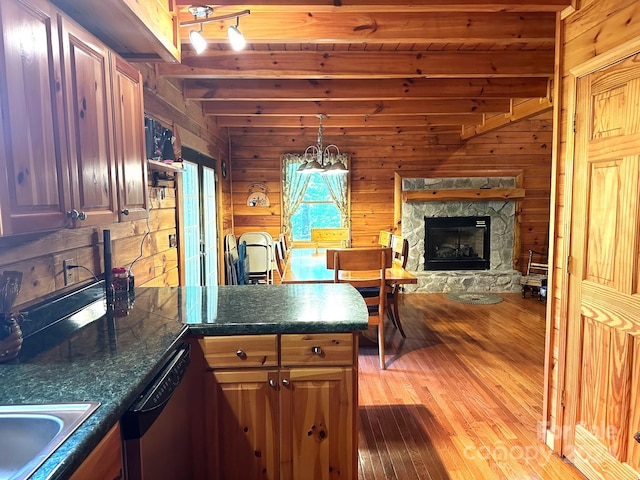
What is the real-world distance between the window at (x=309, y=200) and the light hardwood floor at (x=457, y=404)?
2.35m

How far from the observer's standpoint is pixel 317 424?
1788 millimetres


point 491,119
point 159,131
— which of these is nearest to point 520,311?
point 491,119

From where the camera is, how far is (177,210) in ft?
10.9

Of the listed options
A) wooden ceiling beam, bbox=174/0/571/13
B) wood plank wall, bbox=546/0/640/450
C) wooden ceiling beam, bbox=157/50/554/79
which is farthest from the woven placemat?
wooden ceiling beam, bbox=174/0/571/13

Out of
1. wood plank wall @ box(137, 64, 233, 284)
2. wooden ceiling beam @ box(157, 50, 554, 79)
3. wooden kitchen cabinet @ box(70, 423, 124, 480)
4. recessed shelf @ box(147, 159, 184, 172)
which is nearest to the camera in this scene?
wooden kitchen cabinet @ box(70, 423, 124, 480)

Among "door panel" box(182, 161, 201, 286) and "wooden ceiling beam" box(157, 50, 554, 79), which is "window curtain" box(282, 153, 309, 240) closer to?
"door panel" box(182, 161, 201, 286)

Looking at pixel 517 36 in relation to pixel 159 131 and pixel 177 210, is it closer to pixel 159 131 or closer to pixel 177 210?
pixel 159 131

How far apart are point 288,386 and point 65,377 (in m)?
0.85

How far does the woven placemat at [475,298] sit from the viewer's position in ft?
18.6

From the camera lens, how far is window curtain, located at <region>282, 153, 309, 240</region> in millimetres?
6242

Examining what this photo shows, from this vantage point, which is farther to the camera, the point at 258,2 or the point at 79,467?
the point at 258,2

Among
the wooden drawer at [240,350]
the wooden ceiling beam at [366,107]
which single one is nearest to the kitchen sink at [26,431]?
the wooden drawer at [240,350]

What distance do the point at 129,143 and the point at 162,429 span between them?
119 cm

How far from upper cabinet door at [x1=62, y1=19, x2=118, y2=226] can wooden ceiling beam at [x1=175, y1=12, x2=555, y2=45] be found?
1.04m
